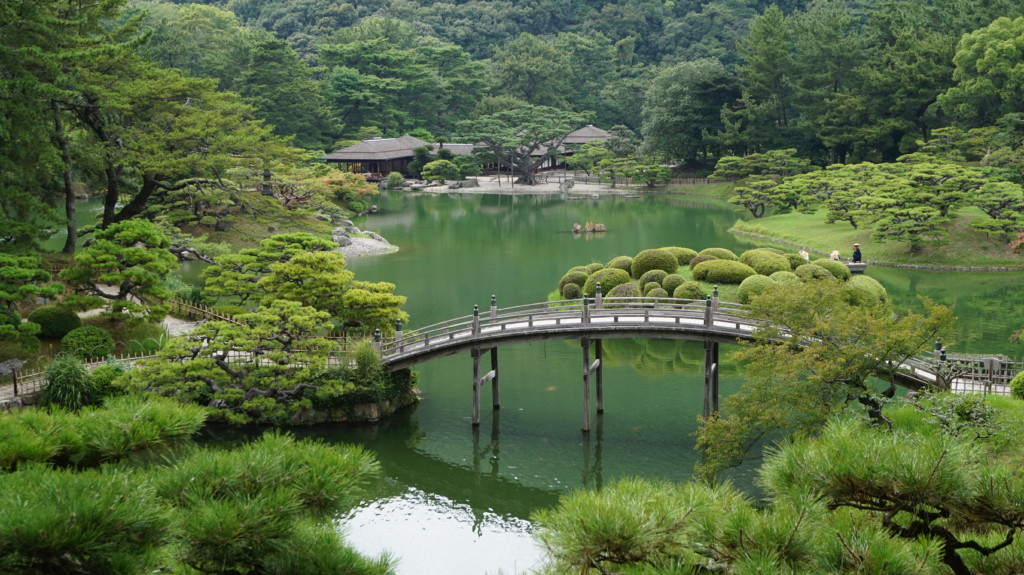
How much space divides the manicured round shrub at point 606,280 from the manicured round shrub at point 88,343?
1604 cm

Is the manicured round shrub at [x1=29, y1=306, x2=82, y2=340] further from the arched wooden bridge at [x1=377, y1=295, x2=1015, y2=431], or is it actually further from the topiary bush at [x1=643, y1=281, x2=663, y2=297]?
the topiary bush at [x1=643, y1=281, x2=663, y2=297]

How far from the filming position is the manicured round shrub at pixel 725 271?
32562mm

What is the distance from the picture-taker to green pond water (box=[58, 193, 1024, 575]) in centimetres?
1816

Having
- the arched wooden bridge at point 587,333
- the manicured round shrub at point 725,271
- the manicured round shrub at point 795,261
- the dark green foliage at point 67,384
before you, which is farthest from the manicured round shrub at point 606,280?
the dark green foliage at point 67,384

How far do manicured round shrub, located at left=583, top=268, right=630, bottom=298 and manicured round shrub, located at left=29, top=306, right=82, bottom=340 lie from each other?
16671 millimetres

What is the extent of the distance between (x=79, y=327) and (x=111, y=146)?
30.9 ft

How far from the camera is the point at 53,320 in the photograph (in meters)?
25.2

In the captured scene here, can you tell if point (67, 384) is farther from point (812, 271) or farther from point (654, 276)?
point (812, 271)

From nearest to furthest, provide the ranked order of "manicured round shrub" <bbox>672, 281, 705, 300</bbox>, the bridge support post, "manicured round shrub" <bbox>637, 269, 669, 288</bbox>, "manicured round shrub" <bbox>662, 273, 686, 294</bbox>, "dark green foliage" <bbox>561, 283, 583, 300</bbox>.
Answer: the bridge support post < "manicured round shrub" <bbox>672, 281, 705, 300</bbox> < "manicured round shrub" <bbox>662, 273, 686, 294</bbox> < "manicured round shrub" <bbox>637, 269, 669, 288</bbox> < "dark green foliage" <bbox>561, 283, 583, 300</bbox>

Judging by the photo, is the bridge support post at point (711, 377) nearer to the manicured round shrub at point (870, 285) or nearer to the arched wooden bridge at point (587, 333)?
the arched wooden bridge at point (587, 333)

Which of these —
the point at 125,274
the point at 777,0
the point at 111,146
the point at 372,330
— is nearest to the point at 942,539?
the point at 372,330

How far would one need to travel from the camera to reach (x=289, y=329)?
2308 cm

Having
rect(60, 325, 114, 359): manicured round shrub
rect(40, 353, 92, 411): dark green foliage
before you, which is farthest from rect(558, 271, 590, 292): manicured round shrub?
rect(40, 353, 92, 411): dark green foliage

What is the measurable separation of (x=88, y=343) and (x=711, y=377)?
1553 cm
